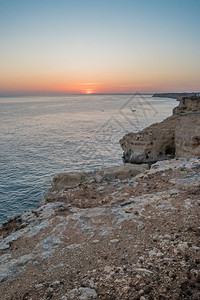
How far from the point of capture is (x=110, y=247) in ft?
24.4

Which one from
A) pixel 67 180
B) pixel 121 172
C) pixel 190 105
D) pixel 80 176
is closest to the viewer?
pixel 121 172

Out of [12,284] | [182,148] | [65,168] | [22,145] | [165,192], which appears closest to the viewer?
[12,284]

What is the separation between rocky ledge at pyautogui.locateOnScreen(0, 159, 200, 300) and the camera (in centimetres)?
571

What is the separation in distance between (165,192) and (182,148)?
1600cm

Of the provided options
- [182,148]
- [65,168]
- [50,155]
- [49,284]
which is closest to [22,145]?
[50,155]

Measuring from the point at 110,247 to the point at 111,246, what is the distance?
2.5 inches

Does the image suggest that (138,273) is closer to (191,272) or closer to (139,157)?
(191,272)

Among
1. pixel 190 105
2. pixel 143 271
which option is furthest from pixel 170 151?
pixel 143 271

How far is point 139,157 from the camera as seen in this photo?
101 ft

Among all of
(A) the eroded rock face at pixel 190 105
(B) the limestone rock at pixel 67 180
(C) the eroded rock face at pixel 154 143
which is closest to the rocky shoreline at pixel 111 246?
(B) the limestone rock at pixel 67 180

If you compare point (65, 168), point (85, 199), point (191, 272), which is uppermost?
point (191, 272)

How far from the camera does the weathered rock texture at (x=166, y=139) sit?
83.6ft

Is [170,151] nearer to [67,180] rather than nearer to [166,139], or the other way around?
[166,139]

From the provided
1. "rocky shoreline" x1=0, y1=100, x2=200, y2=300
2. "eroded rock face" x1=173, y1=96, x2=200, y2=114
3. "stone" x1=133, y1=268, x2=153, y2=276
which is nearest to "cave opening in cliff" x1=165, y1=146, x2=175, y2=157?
"eroded rock face" x1=173, y1=96, x2=200, y2=114
